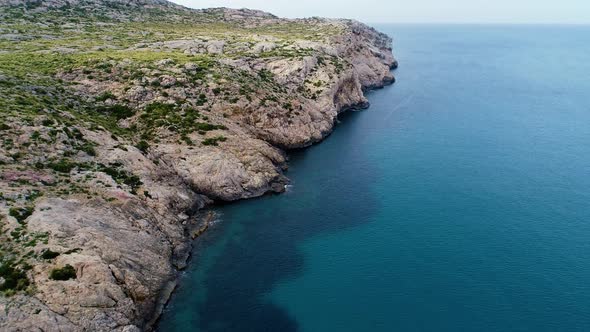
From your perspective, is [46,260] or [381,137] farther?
[381,137]

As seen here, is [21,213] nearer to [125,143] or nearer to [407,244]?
[125,143]

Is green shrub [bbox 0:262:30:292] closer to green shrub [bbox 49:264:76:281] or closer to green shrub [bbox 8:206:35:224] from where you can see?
green shrub [bbox 49:264:76:281]

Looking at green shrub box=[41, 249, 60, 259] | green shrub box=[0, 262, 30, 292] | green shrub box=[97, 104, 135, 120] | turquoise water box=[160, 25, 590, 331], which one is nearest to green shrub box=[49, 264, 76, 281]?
green shrub box=[41, 249, 60, 259]

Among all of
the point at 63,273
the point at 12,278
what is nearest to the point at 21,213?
the point at 12,278

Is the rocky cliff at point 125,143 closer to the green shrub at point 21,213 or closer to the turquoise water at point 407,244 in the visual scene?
the green shrub at point 21,213

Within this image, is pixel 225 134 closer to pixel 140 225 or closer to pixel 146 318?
pixel 140 225

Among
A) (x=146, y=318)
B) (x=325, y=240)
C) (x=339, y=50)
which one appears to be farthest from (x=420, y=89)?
(x=146, y=318)
